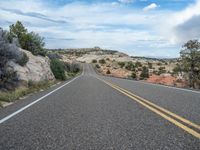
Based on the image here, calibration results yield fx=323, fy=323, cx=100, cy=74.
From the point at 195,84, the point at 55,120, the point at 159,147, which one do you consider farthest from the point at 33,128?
the point at 195,84

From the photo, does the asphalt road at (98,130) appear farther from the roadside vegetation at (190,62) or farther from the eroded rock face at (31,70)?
the roadside vegetation at (190,62)

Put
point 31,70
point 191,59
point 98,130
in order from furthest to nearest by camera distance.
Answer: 1. point 191,59
2. point 31,70
3. point 98,130

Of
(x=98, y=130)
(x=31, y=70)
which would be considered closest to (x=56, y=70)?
(x=31, y=70)

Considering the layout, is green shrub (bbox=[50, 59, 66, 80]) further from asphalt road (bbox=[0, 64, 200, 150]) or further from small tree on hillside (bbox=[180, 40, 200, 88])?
asphalt road (bbox=[0, 64, 200, 150])

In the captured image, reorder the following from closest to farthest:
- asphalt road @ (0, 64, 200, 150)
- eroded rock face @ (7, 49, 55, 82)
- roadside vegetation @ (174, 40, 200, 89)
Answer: asphalt road @ (0, 64, 200, 150), eroded rock face @ (7, 49, 55, 82), roadside vegetation @ (174, 40, 200, 89)

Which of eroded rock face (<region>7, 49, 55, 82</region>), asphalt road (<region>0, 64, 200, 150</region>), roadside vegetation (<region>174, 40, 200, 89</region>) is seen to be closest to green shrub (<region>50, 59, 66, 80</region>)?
eroded rock face (<region>7, 49, 55, 82</region>)

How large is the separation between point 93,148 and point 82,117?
3.06 m

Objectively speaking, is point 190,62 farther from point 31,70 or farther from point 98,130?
point 98,130

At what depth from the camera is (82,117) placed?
8133 mm

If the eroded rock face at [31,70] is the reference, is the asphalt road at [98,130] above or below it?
below

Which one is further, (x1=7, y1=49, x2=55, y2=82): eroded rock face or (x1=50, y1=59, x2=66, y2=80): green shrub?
(x1=50, y1=59, x2=66, y2=80): green shrub

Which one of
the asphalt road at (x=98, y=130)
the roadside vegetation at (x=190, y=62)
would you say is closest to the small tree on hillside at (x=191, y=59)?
the roadside vegetation at (x=190, y=62)

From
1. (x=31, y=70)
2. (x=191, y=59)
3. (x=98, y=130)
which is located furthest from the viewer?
(x=191, y=59)

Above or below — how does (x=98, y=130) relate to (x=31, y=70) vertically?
below
